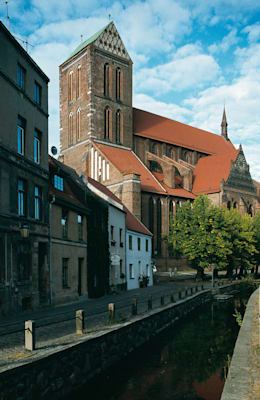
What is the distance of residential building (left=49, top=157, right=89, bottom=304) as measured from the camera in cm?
2012

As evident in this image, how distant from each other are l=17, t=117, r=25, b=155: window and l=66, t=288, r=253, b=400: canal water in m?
9.38

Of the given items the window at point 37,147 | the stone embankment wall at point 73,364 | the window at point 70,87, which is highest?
the window at point 70,87

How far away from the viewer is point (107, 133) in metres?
56.3

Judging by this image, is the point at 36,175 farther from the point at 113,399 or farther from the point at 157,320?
the point at 113,399

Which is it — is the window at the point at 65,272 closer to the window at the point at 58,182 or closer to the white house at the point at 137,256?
the window at the point at 58,182

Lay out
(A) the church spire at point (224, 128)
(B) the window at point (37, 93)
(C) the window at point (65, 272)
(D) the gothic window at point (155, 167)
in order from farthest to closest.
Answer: (A) the church spire at point (224, 128)
(D) the gothic window at point (155, 167)
(C) the window at point (65, 272)
(B) the window at point (37, 93)

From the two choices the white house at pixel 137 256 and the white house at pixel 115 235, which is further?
Answer: the white house at pixel 137 256

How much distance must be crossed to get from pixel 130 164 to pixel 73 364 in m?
45.3

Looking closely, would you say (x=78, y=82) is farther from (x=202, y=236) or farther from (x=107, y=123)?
(x=202, y=236)

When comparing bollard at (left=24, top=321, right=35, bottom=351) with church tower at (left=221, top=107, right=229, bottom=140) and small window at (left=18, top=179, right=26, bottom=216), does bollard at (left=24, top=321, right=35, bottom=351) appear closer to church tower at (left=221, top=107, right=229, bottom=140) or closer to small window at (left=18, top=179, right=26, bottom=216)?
small window at (left=18, top=179, right=26, bottom=216)

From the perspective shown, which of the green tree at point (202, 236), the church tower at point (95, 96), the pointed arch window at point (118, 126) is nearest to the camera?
the green tree at point (202, 236)

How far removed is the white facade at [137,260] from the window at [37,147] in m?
15.8

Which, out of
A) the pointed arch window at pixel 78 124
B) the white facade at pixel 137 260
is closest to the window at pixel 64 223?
the white facade at pixel 137 260

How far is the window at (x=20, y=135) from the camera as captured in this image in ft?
57.7
